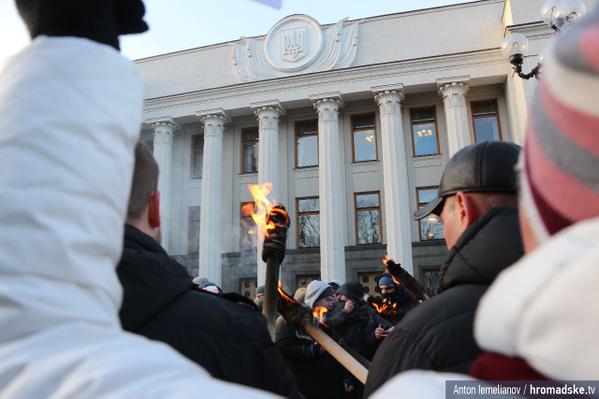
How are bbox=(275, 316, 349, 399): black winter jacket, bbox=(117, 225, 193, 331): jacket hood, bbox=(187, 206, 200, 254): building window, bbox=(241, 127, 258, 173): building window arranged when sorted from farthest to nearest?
bbox=(241, 127, 258, 173): building window → bbox=(187, 206, 200, 254): building window → bbox=(275, 316, 349, 399): black winter jacket → bbox=(117, 225, 193, 331): jacket hood

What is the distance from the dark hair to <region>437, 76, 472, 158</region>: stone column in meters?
19.0

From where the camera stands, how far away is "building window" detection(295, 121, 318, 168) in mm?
22094

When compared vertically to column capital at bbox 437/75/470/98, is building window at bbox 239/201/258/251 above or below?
below

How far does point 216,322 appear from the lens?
5.08ft

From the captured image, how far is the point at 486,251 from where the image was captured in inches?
51.6

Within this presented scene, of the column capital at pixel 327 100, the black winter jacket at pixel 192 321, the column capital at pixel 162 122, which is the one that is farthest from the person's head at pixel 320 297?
the column capital at pixel 162 122

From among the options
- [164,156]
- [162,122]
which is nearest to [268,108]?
[162,122]

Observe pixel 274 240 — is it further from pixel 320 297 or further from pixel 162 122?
pixel 162 122

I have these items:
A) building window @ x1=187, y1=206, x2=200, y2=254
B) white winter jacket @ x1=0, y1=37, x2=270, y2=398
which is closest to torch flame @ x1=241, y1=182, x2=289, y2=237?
white winter jacket @ x1=0, y1=37, x2=270, y2=398

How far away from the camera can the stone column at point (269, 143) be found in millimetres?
21000

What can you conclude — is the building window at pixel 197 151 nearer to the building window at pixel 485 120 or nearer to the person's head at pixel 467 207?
the building window at pixel 485 120

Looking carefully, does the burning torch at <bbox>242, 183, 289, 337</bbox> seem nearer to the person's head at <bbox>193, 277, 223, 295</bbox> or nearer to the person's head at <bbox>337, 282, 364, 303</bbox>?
the person's head at <bbox>193, 277, 223, 295</bbox>

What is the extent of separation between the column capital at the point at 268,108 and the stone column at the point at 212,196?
179cm

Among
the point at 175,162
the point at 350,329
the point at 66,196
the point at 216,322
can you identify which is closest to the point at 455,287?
the point at 216,322
